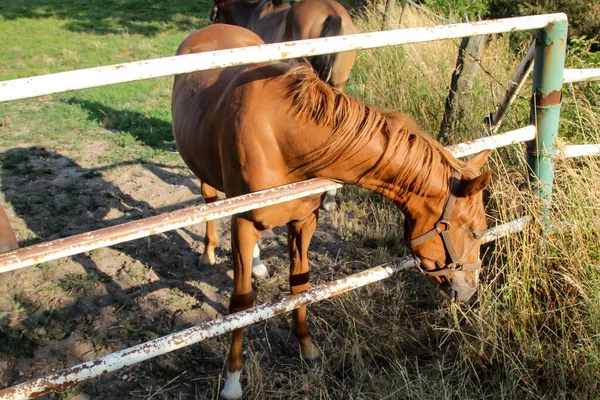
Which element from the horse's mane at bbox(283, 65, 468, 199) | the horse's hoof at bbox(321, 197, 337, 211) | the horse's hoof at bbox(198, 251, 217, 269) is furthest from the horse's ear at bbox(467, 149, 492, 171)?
the horse's hoof at bbox(321, 197, 337, 211)

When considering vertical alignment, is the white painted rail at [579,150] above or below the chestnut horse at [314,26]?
below

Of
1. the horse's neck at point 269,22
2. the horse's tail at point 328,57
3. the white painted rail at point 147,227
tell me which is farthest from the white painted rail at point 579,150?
the horse's neck at point 269,22

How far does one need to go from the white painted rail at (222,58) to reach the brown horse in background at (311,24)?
10.6 ft

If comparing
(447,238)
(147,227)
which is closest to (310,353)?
(447,238)

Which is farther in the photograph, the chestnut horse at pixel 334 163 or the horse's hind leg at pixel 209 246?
the horse's hind leg at pixel 209 246

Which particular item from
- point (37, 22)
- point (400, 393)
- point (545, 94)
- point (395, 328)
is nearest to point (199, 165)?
point (395, 328)

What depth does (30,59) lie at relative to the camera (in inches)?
379

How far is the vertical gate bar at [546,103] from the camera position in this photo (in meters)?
2.17

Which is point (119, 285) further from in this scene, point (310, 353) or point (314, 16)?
point (314, 16)

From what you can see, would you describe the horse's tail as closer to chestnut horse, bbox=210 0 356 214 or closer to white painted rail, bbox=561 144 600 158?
chestnut horse, bbox=210 0 356 214

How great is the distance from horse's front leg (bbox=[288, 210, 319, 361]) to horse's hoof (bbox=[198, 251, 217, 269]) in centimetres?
106

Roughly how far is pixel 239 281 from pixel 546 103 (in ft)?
5.43

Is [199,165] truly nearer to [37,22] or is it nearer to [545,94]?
[545,94]

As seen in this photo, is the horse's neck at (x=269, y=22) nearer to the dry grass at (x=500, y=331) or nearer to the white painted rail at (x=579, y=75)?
the dry grass at (x=500, y=331)
